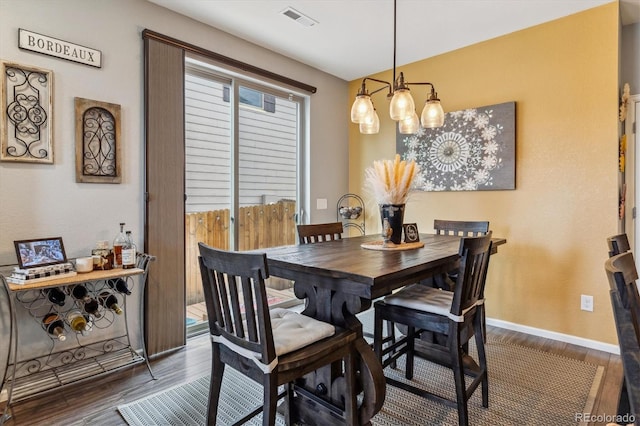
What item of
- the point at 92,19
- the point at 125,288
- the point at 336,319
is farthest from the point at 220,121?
the point at 336,319

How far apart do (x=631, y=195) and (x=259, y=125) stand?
3.43 m

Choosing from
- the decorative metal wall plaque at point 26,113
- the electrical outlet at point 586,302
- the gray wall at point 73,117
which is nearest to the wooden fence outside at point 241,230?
the gray wall at point 73,117

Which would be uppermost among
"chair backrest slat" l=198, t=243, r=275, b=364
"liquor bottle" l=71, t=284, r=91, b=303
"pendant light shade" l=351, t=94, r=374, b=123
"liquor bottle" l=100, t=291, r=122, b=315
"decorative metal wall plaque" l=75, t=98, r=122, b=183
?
"pendant light shade" l=351, t=94, r=374, b=123

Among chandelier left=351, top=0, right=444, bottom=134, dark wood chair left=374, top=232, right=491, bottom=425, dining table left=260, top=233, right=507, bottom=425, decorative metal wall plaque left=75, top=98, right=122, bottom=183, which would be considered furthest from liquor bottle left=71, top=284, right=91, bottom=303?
chandelier left=351, top=0, right=444, bottom=134

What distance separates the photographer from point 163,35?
265 cm

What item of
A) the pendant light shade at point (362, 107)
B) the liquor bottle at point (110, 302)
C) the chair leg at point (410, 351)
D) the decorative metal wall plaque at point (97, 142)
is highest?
the pendant light shade at point (362, 107)

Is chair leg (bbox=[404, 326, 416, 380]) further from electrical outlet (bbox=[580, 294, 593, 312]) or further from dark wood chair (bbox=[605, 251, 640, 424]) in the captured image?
electrical outlet (bbox=[580, 294, 593, 312])

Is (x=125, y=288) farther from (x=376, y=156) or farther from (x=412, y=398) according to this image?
(x=376, y=156)

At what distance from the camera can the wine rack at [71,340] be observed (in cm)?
201

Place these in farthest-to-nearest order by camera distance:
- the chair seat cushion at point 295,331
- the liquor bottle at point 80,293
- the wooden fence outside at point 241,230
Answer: the wooden fence outside at point 241,230
the liquor bottle at point 80,293
the chair seat cushion at point 295,331

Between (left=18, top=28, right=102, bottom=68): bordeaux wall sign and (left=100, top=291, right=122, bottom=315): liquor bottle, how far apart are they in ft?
5.18

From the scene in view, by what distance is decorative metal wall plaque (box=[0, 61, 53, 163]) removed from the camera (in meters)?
2.04

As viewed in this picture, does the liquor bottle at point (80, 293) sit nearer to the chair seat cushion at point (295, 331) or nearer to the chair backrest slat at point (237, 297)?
the chair backrest slat at point (237, 297)

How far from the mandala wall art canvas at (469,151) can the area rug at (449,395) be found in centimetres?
156
